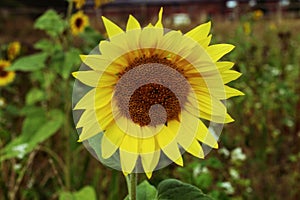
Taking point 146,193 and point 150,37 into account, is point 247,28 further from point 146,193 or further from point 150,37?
point 150,37

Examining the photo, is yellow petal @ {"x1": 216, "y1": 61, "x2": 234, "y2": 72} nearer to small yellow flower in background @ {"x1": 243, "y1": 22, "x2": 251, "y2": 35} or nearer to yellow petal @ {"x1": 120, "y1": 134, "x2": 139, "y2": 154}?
yellow petal @ {"x1": 120, "y1": 134, "x2": 139, "y2": 154}

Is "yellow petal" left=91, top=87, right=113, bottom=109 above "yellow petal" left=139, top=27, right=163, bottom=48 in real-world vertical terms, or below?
below

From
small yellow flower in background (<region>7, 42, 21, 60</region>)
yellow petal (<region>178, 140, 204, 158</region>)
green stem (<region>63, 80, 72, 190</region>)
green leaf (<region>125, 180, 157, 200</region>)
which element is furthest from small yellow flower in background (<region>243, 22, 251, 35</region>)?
yellow petal (<region>178, 140, 204, 158</region>)

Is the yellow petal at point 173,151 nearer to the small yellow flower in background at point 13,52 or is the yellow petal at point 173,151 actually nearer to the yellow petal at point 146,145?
the yellow petal at point 146,145

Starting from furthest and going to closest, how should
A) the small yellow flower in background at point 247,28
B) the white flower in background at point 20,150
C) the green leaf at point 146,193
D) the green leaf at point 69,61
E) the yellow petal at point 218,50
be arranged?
the small yellow flower in background at point 247,28 < the green leaf at point 69,61 < the white flower in background at point 20,150 < the green leaf at point 146,193 < the yellow petal at point 218,50

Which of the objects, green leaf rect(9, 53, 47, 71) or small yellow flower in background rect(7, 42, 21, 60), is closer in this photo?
green leaf rect(9, 53, 47, 71)

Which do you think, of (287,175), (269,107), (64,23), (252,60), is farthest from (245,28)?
(64,23)

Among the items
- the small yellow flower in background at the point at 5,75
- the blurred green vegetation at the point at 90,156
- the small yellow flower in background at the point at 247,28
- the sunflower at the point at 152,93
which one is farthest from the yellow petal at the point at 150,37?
the small yellow flower in background at the point at 247,28

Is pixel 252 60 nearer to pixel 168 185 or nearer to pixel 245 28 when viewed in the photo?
pixel 245 28
